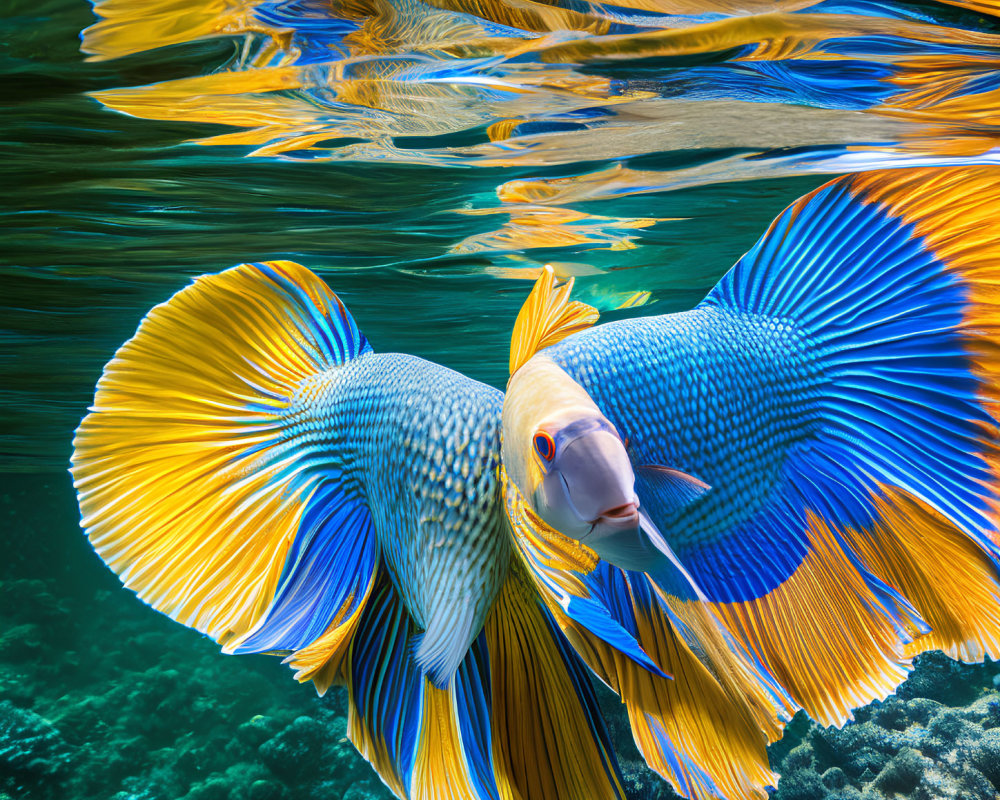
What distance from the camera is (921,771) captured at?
491 centimetres

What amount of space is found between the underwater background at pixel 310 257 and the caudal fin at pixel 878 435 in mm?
460

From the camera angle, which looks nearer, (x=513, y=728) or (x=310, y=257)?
(x=513, y=728)

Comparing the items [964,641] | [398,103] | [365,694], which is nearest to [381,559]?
[365,694]

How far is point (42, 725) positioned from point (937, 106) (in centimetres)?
1201

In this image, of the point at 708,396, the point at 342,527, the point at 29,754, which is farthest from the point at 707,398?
the point at 29,754

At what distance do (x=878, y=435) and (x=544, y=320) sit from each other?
59 centimetres

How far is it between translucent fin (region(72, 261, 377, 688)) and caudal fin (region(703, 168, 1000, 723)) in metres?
0.64

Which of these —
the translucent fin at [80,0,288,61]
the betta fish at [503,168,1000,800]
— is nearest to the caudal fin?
the betta fish at [503,168,1000,800]

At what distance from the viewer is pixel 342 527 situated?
1.05 m

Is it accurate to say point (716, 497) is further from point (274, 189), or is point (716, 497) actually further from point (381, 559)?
point (274, 189)

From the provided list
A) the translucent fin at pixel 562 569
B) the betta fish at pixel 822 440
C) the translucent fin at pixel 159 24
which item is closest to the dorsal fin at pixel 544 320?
the betta fish at pixel 822 440

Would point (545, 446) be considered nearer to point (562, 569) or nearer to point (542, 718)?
point (562, 569)

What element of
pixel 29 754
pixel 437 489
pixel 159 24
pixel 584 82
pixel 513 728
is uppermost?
pixel 159 24

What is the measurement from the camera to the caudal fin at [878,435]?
935 mm
